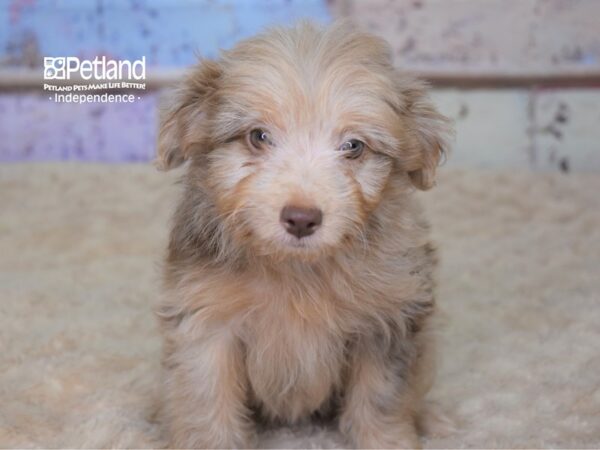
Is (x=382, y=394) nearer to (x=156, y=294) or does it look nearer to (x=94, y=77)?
(x=156, y=294)

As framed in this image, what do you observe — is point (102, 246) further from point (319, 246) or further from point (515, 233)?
point (319, 246)

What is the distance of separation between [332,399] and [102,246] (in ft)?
8.16

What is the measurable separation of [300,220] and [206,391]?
790 mm

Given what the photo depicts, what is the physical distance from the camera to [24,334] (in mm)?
4160

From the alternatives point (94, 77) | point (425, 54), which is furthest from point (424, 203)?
point (94, 77)

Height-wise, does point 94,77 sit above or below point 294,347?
above

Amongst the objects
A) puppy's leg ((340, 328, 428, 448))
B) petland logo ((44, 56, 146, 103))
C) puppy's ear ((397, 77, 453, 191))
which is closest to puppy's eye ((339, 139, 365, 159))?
puppy's ear ((397, 77, 453, 191))

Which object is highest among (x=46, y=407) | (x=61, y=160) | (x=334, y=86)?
(x=334, y=86)

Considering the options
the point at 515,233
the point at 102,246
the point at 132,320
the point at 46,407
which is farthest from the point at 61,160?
the point at 46,407

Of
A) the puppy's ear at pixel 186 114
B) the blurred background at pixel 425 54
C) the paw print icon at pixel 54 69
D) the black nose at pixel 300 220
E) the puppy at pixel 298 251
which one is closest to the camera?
the black nose at pixel 300 220

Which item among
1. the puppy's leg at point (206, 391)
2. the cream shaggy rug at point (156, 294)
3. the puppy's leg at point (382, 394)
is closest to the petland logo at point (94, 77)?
the cream shaggy rug at point (156, 294)

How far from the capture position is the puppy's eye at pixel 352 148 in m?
2.95

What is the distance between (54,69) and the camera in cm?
639

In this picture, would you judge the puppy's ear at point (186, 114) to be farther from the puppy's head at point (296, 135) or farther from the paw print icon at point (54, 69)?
the paw print icon at point (54, 69)
